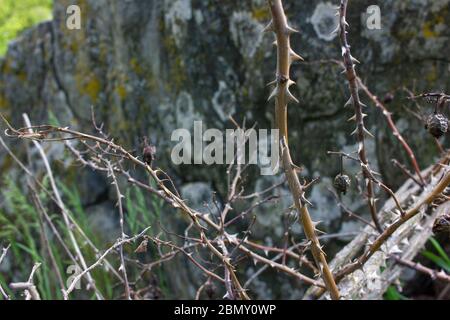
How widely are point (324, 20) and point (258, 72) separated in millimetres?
321

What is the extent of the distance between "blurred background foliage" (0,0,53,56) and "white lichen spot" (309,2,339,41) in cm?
400

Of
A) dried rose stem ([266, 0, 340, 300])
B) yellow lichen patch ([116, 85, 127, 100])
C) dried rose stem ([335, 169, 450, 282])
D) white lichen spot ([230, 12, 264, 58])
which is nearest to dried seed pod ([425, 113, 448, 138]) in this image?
dried rose stem ([335, 169, 450, 282])

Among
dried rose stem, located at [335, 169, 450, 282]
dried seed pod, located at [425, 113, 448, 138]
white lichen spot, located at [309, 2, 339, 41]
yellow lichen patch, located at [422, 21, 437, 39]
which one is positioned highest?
white lichen spot, located at [309, 2, 339, 41]

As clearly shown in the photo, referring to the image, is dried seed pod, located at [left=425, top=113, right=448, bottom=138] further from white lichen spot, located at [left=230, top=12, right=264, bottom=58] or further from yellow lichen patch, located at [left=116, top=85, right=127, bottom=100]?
yellow lichen patch, located at [left=116, top=85, right=127, bottom=100]

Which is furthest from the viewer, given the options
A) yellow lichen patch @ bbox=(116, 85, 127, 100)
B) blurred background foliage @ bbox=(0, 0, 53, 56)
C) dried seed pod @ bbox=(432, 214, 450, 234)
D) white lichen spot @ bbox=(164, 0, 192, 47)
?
blurred background foliage @ bbox=(0, 0, 53, 56)

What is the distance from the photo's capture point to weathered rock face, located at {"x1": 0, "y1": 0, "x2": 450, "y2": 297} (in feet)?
7.68

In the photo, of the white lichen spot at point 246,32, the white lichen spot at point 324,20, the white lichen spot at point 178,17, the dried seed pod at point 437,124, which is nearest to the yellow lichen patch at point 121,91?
the white lichen spot at point 178,17

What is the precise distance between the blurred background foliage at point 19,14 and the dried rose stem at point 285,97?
16.2ft

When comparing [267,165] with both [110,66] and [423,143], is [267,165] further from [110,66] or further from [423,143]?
[110,66]

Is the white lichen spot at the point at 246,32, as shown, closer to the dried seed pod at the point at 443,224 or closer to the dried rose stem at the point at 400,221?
the dried rose stem at the point at 400,221

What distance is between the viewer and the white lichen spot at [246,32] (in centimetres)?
246

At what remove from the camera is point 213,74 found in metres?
2.58
